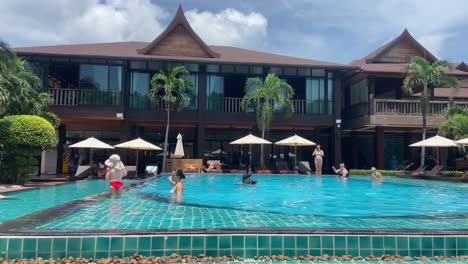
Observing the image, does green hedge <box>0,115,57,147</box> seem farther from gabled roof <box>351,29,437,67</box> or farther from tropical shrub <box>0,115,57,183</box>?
gabled roof <box>351,29,437,67</box>

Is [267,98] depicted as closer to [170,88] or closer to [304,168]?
[304,168]

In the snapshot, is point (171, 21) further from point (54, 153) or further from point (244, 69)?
point (54, 153)

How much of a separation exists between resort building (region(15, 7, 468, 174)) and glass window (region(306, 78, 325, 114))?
0.06m

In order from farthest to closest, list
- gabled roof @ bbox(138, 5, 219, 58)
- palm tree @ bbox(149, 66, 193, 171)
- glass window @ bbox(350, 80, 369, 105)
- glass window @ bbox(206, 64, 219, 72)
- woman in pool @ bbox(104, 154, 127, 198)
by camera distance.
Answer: glass window @ bbox(350, 80, 369, 105)
glass window @ bbox(206, 64, 219, 72)
gabled roof @ bbox(138, 5, 219, 58)
palm tree @ bbox(149, 66, 193, 171)
woman in pool @ bbox(104, 154, 127, 198)

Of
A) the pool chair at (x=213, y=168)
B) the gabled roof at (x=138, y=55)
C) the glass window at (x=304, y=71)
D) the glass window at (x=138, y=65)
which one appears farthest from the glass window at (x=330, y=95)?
the glass window at (x=138, y=65)

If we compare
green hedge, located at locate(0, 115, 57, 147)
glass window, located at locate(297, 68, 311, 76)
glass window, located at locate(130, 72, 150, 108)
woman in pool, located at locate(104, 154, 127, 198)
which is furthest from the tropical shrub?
glass window, located at locate(297, 68, 311, 76)

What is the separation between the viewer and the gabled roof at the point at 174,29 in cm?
2333

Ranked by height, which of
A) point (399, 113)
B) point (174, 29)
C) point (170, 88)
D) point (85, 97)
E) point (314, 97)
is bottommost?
point (399, 113)

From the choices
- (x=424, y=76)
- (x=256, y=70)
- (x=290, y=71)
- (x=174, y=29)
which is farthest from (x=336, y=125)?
(x=174, y=29)

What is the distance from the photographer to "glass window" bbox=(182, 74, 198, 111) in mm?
23266

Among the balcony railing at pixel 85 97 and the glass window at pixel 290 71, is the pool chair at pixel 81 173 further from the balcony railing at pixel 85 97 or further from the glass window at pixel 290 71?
the glass window at pixel 290 71

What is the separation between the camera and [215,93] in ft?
77.8

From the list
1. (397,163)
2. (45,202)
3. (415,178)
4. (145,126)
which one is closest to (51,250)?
(45,202)

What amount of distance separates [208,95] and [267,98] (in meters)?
3.84
